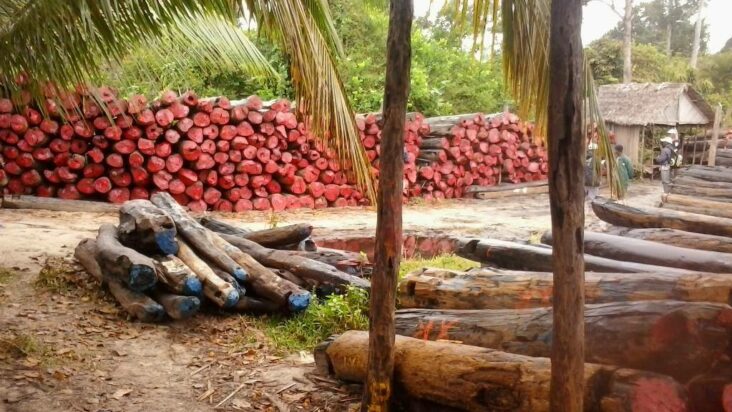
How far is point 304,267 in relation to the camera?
18.8ft

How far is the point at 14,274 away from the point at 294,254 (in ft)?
8.33

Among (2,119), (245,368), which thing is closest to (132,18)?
(245,368)

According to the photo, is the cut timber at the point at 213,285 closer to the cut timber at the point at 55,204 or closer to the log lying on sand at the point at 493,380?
the log lying on sand at the point at 493,380

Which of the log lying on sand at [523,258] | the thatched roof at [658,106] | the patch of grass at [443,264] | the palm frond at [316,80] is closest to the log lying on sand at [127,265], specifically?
the palm frond at [316,80]

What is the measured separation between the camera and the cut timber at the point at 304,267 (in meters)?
5.60

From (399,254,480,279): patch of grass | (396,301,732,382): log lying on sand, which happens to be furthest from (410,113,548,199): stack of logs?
(396,301,732,382): log lying on sand

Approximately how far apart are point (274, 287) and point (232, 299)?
0.39 m

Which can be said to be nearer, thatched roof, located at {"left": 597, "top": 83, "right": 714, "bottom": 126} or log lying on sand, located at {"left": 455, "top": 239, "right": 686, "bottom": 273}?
log lying on sand, located at {"left": 455, "top": 239, "right": 686, "bottom": 273}

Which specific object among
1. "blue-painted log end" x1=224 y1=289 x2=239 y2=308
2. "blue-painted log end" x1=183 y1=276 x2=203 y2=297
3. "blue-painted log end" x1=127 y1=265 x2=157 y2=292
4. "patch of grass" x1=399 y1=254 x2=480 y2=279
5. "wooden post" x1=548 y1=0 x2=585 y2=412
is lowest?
"patch of grass" x1=399 y1=254 x2=480 y2=279

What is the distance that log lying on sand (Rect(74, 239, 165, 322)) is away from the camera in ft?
16.1

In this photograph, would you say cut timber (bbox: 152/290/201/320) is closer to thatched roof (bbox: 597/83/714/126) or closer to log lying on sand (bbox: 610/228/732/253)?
log lying on sand (bbox: 610/228/732/253)

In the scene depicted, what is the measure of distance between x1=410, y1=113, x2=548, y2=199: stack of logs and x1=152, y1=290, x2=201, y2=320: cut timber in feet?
27.0

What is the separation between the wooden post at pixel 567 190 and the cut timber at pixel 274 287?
10.4ft

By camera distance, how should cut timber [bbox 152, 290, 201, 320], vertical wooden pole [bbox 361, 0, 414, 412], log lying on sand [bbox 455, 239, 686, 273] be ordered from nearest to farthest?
vertical wooden pole [bbox 361, 0, 414, 412], log lying on sand [bbox 455, 239, 686, 273], cut timber [bbox 152, 290, 201, 320]
